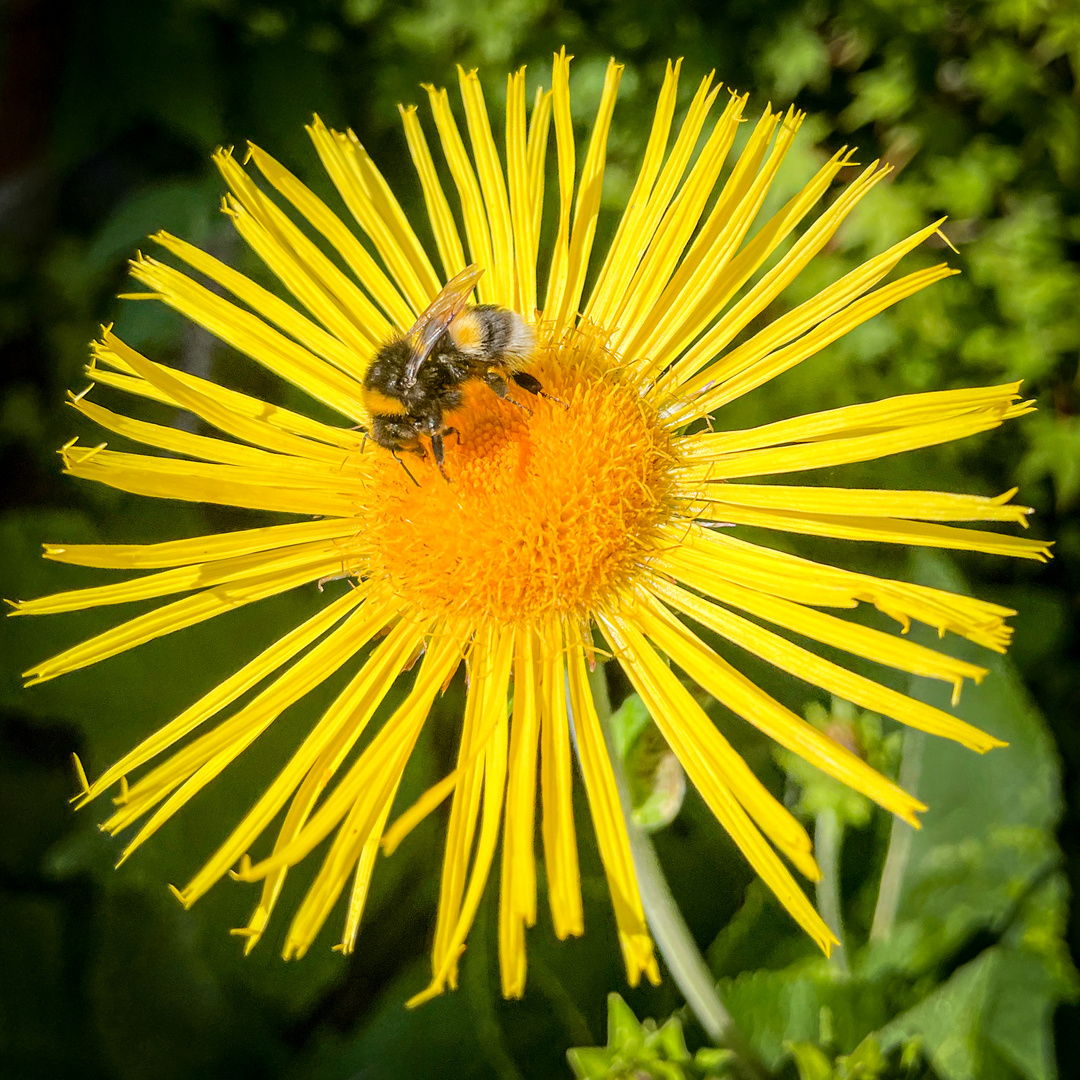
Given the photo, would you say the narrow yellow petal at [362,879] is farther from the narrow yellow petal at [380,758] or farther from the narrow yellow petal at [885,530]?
the narrow yellow petal at [885,530]

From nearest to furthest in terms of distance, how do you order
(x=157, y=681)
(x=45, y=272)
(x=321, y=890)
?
(x=321, y=890) → (x=157, y=681) → (x=45, y=272)

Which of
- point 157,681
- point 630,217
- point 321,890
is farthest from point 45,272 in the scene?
point 321,890

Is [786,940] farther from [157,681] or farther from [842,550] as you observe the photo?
[157,681]

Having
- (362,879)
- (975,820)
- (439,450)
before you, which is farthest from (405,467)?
(975,820)

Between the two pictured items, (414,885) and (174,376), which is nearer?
(174,376)

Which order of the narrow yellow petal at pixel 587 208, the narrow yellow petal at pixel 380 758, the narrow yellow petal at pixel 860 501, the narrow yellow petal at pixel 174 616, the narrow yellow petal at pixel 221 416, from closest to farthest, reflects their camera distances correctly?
1. the narrow yellow petal at pixel 380 758
2. the narrow yellow petal at pixel 860 501
3. the narrow yellow petal at pixel 174 616
4. the narrow yellow petal at pixel 221 416
5. the narrow yellow petal at pixel 587 208

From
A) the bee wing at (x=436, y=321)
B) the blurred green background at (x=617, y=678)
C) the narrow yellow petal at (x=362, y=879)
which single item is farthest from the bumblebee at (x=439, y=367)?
the blurred green background at (x=617, y=678)

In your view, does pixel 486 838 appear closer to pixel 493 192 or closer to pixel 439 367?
pixel 439 367
